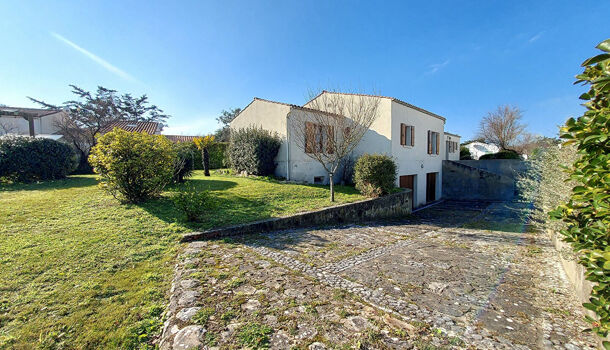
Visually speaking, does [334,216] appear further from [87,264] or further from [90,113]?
[90,113]

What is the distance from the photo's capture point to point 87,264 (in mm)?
4246

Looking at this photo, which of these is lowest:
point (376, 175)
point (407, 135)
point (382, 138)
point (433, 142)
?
point (376, 175)

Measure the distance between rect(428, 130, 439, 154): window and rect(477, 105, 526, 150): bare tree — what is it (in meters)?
21.7

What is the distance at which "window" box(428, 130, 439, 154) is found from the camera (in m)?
18.8

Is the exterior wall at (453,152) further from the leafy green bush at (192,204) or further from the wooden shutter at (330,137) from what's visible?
the leafy green bush at (192,204)

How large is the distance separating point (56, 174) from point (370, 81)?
650 inches

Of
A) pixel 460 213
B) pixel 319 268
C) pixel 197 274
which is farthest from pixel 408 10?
pixel 197 274

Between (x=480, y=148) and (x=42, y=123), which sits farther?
(x=480, y=148)

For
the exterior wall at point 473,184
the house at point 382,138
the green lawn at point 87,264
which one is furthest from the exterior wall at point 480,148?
the green lawn at point 87,264

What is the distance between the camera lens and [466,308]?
3.47 metres

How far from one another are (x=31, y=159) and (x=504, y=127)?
46.8 m

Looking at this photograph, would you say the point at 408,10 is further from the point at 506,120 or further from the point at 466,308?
the point at 506,120

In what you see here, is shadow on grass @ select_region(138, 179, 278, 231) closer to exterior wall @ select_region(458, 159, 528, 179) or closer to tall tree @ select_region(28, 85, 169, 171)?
tall tree @ select_region(28, 85, 169, 171)

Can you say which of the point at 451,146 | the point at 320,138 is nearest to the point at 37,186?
the point at 320,138
